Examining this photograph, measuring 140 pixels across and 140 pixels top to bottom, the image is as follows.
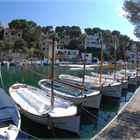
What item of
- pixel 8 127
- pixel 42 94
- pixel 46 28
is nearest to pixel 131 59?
pixel 46 28

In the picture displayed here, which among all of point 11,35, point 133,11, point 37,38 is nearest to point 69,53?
point 37,38

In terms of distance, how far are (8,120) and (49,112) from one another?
3286mm

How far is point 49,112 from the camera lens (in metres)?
15.5

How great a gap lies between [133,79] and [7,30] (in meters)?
65.7

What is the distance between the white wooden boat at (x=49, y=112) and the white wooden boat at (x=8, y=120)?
1772mm

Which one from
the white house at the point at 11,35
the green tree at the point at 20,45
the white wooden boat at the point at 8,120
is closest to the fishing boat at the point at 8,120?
the white wooden boat at the point at 8,120

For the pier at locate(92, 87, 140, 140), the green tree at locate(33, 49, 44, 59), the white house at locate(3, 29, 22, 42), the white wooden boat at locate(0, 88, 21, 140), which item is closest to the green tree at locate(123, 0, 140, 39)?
the pier at locate(92, 87, 140, 140)

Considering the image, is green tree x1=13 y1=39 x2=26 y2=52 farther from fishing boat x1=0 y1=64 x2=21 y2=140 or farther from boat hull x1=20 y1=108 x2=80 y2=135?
boat hull x1=20 y1=108 x2=80 y2=135

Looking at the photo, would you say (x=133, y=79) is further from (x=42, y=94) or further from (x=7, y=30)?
(x=7, y=30)

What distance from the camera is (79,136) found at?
50.4 ft

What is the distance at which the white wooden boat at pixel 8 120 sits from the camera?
35.6 ft

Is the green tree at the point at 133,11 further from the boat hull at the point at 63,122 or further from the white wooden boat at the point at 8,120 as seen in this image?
the white wooden boat at the point at 8,120

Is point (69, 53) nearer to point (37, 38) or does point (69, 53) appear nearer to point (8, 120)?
point (37, 38)

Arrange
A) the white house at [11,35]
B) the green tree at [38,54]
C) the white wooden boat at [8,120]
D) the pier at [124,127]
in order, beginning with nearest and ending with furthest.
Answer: the white wooden boat at [8,120] → the pier at [124,127] → the green tree at [38,54] → the white house at [11,35]
